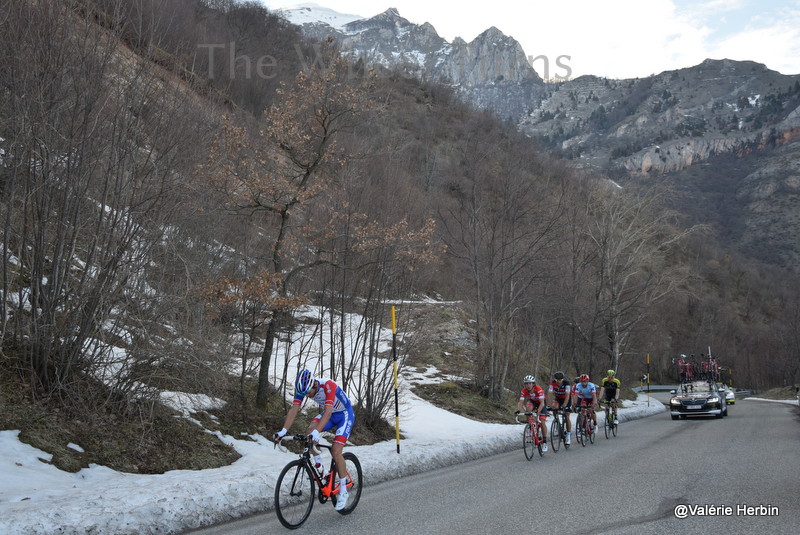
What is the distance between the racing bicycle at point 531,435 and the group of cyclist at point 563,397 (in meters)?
0.15

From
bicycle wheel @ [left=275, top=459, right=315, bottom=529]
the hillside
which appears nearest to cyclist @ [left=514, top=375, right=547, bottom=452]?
the hillside

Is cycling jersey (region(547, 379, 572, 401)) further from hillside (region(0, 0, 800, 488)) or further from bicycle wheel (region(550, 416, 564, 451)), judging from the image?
hillside (region(0, 0, 800, 488))

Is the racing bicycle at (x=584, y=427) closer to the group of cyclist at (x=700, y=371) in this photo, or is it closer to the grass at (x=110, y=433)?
the grass at (x=110, y=433)

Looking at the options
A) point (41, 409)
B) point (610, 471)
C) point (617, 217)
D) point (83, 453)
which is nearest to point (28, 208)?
point (41, 409)

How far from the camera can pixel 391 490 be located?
995 cm

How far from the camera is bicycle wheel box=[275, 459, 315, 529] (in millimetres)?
6949

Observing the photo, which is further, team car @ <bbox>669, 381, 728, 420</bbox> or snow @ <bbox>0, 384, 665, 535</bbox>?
team car @ <bbox>669, 381, 728, 420</bbox>

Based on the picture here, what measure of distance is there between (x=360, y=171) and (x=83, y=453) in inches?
413

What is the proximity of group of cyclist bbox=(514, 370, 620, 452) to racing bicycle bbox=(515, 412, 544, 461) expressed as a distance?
5.8 inches

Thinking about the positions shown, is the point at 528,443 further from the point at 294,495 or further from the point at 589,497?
the point at 294,495

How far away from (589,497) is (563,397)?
277 inches

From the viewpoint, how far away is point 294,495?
7199 mm

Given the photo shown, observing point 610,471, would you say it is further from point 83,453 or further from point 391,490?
point 83,453

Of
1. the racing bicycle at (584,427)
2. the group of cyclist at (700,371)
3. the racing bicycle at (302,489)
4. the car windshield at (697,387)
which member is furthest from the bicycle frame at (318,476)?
the group of cyclist at (700,371)
